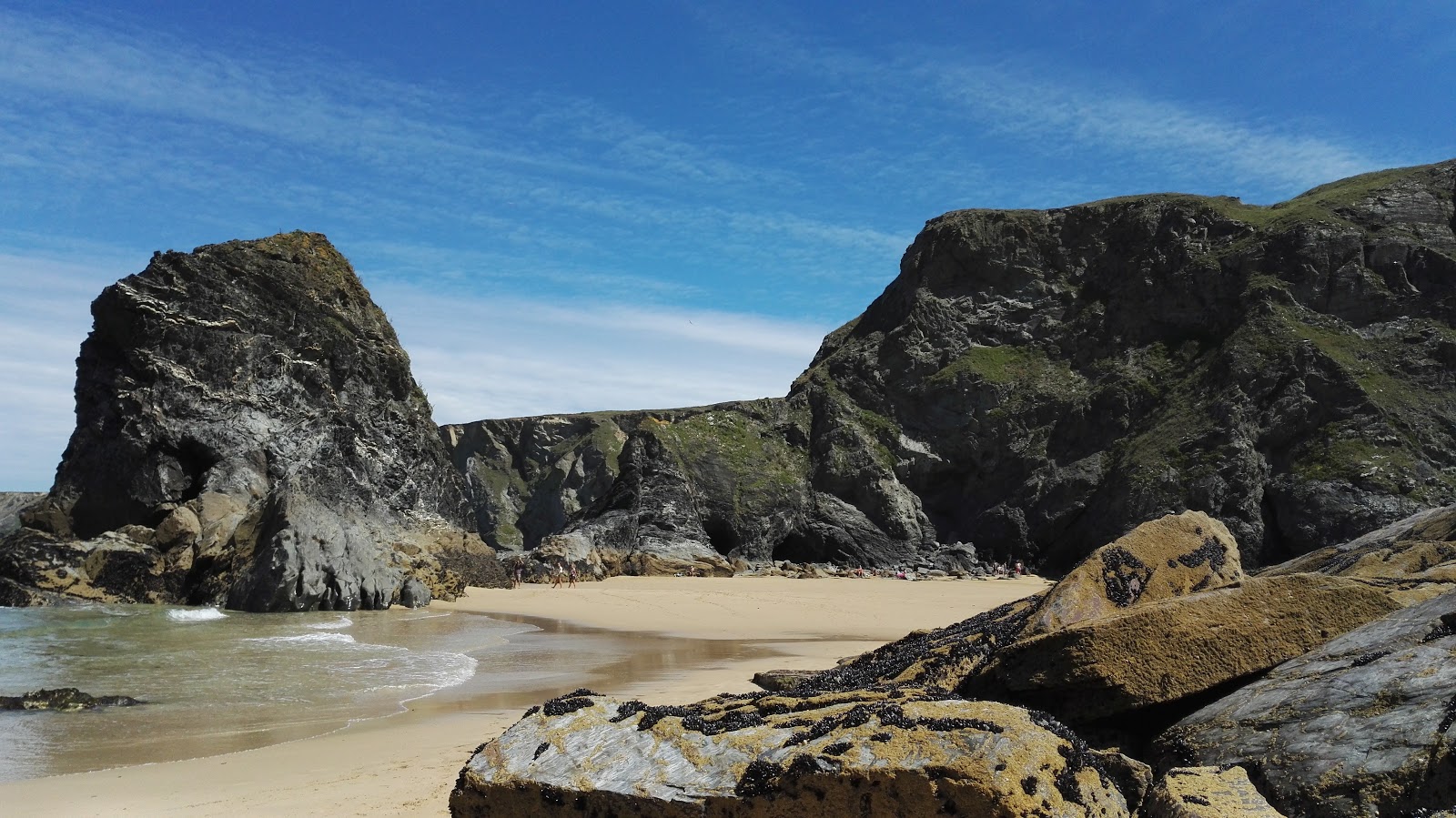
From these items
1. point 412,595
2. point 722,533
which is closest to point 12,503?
point 722,533

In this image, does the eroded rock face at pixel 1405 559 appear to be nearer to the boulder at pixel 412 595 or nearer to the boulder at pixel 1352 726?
the boulder at pixel 1352 726

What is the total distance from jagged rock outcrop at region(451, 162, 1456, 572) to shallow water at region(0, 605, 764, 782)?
2544cm

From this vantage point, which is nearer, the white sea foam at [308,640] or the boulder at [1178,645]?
the boulder at [1178,645]

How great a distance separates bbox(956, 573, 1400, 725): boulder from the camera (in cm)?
509

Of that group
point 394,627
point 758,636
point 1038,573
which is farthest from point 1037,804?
point 1038,573

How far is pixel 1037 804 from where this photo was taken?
378cm

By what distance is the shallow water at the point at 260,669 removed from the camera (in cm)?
841

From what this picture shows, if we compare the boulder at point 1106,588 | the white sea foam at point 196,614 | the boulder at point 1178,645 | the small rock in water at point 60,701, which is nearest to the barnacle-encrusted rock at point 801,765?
the boulder at point 1178,645

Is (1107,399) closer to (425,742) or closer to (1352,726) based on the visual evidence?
(425,742)

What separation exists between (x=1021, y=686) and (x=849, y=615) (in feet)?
57.8

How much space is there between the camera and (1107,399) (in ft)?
153

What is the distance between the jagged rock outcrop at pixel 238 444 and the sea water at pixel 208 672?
7.82 feet

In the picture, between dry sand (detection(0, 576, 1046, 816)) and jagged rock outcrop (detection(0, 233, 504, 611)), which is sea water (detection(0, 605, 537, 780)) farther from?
jagged rock outcrop (detection(0, 233, 504, 611))

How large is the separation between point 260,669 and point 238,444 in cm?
1904
